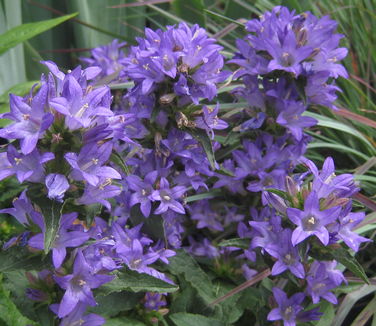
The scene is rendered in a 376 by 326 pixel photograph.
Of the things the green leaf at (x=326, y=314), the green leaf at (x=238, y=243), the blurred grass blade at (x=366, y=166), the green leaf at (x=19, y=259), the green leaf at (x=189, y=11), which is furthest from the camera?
the green leaf at (x=189, y=11)

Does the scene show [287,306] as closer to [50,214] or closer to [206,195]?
[206,195]

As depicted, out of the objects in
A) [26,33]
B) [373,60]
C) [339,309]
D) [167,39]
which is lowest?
[339,309]

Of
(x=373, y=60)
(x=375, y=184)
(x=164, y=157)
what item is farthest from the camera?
(x=373, y=60)

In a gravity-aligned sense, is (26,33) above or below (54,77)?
below

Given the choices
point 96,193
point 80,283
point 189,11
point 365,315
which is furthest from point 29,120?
point 189,11

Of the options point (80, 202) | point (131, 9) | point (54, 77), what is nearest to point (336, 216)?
point (80, 202)

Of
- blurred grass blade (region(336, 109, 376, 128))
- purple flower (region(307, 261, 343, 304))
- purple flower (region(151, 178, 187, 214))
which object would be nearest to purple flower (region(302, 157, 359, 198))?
purple flower (region(307, 261, 343, 304))

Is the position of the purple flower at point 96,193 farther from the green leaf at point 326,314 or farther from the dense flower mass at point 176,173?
the green leaf at point 326,314

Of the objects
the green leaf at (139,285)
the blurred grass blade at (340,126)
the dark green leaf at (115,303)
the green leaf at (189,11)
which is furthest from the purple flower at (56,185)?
the green leaf at (189,11)

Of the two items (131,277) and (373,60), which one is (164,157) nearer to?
(131,277)
